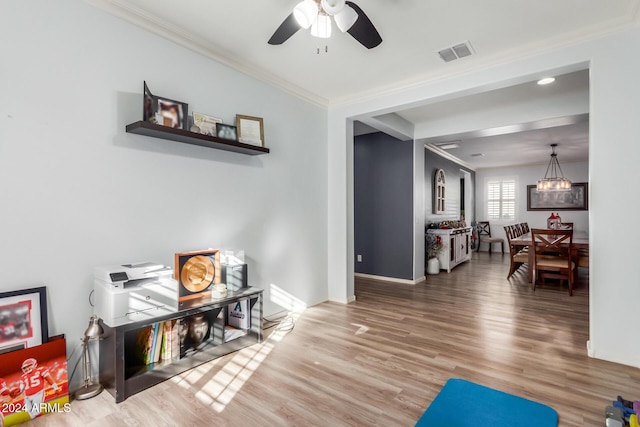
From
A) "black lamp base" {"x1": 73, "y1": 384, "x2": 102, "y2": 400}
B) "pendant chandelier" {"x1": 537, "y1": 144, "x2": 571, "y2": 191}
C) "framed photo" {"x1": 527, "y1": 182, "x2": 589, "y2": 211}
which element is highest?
"pendant chandelier" {"x1": 537, "y1": 144, "x2": 571, "y2": 191}

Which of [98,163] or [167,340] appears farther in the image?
[167,340]

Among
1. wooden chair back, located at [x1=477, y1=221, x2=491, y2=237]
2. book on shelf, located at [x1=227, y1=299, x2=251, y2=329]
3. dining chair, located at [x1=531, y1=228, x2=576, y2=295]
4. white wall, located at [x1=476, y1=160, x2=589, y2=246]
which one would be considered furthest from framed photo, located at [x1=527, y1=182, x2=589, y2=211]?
book on shelf, located at [x1=227, y1=299, x2=251, y2=329]

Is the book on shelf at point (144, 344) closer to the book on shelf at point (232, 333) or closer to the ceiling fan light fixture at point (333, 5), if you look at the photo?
the book on shelf at point (232, 333)

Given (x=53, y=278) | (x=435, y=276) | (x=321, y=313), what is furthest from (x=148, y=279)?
(x=435, y=276)

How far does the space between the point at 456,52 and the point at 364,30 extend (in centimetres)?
134

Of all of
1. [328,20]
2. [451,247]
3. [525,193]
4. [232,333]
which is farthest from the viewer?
[525,193]

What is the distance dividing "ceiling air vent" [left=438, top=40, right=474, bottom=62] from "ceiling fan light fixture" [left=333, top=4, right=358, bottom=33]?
140cm

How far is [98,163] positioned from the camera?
2184 millimetres

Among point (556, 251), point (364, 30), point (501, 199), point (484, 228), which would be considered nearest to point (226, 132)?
point (364, 30)

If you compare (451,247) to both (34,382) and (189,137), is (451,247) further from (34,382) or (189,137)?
(34,382)

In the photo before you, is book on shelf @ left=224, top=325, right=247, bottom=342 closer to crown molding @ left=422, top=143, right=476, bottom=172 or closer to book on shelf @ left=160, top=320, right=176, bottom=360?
book on shelf @ left=160, top=320, right=176, bottom=360

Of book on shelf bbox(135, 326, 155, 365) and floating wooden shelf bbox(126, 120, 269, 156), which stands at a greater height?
floating wooden shelf bbox(126, 120, 269, 156)

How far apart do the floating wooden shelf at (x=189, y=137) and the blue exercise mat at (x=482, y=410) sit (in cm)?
239

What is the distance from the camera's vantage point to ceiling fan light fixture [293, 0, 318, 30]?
5.88 feet
